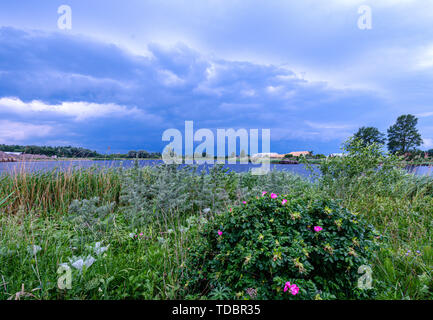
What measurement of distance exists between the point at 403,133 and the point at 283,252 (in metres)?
34.4

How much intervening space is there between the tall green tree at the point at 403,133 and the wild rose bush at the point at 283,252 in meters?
31.1

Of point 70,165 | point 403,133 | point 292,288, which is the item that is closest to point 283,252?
point 292,288

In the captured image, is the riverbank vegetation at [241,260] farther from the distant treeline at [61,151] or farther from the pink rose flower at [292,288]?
the distant treeline at [61,151]

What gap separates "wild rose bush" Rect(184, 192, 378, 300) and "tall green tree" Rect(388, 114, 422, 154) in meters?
31.1

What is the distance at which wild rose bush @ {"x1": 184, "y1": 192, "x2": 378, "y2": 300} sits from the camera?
1671 mm

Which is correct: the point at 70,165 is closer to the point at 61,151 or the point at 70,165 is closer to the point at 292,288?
the point at 61,151

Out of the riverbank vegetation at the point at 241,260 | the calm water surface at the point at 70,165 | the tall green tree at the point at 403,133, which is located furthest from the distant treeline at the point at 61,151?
the tall green tree at the point at 403,133

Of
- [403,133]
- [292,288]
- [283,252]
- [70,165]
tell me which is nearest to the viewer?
[292,288]

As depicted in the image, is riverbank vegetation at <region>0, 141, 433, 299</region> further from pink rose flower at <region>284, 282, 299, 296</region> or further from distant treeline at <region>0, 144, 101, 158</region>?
distant treeline at <region>0, 144, 101, 158</region>

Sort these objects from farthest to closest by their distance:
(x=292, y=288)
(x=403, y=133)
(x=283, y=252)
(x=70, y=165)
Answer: (x=403, y=133) < (x=70, y=165) < (x=283, y=252) < (x=292, y=288)

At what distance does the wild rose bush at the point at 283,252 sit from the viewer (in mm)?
1671

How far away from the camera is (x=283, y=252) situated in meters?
1.73

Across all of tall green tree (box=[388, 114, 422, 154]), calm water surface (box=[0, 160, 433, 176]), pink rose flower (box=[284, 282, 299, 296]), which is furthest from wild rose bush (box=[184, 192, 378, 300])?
tall green tree (box=[388, 114, 422, 154])
